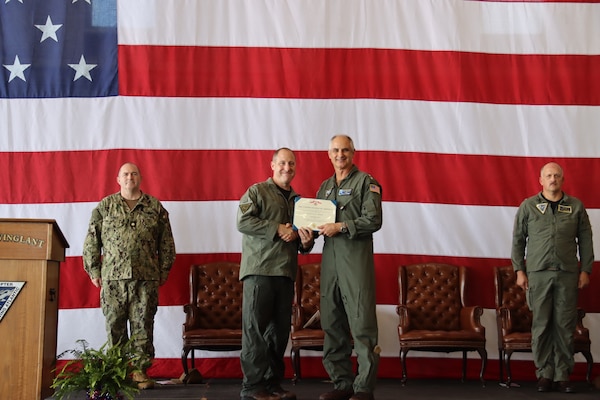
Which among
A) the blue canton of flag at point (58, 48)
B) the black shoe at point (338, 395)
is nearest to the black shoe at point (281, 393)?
the black shoe at point (338, 395)

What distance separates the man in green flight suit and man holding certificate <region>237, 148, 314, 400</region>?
2113mm

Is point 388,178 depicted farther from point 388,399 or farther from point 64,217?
point 64,217

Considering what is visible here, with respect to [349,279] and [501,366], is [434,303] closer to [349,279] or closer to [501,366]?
[501,366]

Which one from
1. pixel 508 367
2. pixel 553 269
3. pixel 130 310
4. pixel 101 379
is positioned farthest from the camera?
Answer: pixel 508 367

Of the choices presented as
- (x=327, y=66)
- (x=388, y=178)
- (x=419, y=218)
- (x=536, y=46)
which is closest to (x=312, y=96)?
(x=327, y=66)

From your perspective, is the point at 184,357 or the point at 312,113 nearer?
the point at 184,357

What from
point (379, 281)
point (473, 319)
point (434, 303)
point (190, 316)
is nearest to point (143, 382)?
point (190, 316)

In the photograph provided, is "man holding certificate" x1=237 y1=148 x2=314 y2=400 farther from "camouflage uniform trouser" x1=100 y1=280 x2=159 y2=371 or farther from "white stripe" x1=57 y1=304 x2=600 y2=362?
"white stripe" x1=57 y1=304 x2=600 y2=362

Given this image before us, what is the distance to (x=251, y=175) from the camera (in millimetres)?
6582

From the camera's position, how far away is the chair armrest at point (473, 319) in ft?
19.9

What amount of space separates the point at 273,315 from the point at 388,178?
7.05 feet

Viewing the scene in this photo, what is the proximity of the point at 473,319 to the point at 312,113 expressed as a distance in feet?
7.60

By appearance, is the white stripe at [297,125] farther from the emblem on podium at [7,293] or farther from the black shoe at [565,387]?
the emblem on podium at [7,293]

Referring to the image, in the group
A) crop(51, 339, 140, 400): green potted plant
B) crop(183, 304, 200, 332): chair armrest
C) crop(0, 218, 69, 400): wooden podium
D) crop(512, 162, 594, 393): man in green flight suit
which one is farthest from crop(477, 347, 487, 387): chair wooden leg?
crop(0, 218, 69, 400): wooden podium
